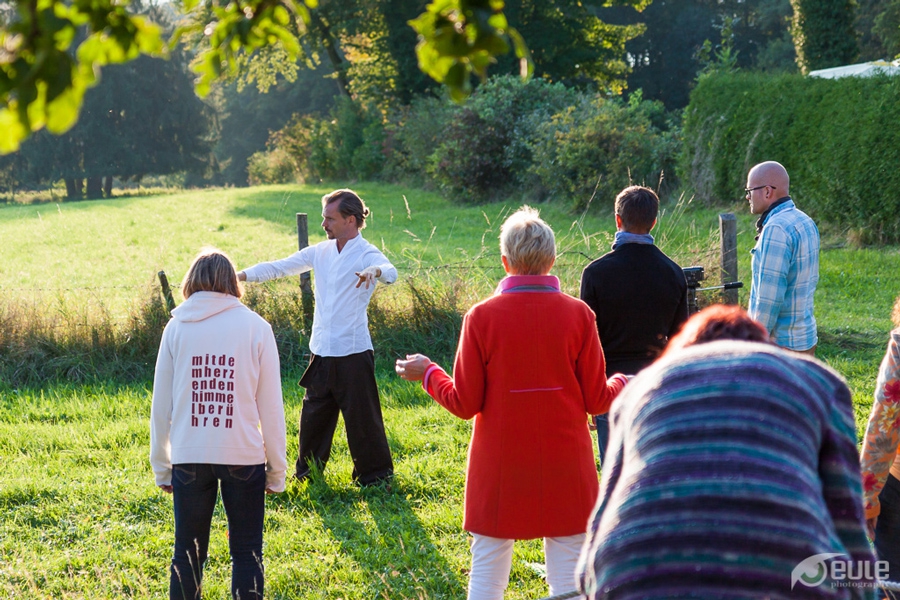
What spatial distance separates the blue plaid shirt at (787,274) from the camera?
541 cm

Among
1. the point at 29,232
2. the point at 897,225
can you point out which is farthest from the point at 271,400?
the point at 29,232

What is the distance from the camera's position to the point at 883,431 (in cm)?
335

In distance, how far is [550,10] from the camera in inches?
1474

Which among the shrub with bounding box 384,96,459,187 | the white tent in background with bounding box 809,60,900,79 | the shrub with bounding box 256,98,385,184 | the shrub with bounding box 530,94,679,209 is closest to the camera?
the white tent in background with bounding box 809,60,900,79

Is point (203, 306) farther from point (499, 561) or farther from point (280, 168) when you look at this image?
point (280, 168)

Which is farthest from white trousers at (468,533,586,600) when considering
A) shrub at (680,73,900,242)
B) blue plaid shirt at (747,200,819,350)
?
shrub at (680,73,900,242)

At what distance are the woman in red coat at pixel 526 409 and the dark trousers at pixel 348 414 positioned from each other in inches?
95.8

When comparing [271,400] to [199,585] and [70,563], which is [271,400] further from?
[70,563]

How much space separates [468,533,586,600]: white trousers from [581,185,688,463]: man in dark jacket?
4.84 feet

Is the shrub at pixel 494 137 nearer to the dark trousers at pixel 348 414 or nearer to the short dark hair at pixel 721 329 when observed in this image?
the dark trousers at pixel 348 414

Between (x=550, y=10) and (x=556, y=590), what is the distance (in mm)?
36277

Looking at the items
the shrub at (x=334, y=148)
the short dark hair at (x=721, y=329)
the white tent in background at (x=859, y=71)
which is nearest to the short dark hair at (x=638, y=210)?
the short dark hair at (x=721, y=329)

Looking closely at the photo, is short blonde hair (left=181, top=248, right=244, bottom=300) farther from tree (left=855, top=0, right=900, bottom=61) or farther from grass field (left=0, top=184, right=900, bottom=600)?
tree (left=855, top=0, right=900, bottom=61)

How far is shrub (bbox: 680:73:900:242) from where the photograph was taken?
16.1 meters
